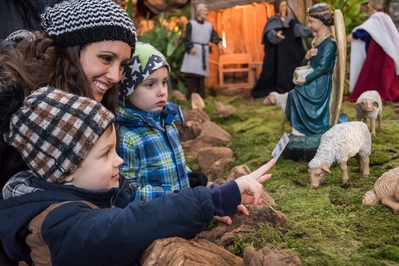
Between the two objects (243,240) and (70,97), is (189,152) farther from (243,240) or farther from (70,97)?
(70,97)

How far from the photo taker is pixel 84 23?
87.4 inches

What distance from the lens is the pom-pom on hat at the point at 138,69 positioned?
264 centimetres

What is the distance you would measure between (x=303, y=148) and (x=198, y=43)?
546 cm

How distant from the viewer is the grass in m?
1.98

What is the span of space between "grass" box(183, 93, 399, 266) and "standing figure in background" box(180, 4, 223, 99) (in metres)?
4.59

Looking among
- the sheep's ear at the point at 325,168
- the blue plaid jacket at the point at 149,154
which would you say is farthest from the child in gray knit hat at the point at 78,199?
the sheep's ear at the point at 325,168

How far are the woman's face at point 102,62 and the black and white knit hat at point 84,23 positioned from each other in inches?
1.3

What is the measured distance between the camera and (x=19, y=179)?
1.90 metres

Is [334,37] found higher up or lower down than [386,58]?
higher up

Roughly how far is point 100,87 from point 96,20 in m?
0.33

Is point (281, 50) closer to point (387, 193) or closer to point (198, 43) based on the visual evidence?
point (198, 43)

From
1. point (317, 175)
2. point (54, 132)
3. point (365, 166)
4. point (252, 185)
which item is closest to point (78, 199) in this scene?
point (54, 132)

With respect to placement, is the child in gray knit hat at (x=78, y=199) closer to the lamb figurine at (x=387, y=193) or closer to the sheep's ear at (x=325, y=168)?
the lamb figurine at (x=387, y=193)

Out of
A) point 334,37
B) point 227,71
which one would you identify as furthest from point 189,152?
point 227,71
